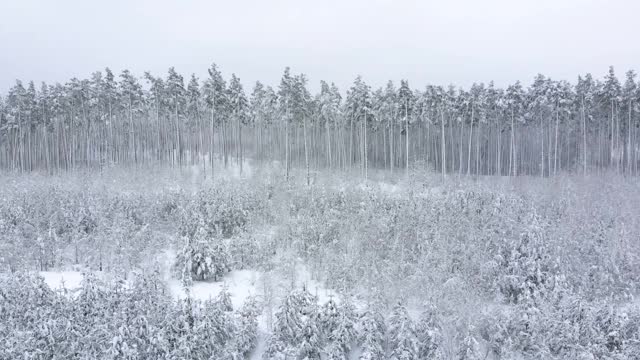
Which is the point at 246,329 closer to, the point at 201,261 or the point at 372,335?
the point at 372,335

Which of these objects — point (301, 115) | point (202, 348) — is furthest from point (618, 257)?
point (301, 115)

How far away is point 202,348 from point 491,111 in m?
49.6

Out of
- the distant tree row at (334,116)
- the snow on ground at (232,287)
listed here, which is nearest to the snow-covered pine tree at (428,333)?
the snow on ground at (232,287)

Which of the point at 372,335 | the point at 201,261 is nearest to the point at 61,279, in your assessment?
the point at 201,261

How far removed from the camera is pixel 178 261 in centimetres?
1986

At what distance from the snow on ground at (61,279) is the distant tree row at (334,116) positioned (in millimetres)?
27319

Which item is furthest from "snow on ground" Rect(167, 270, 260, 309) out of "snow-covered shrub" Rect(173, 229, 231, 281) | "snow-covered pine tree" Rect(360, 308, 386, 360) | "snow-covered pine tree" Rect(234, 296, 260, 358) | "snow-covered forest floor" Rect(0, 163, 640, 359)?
"snow-covered pine tree" Rect(360, 308, 386, 360)

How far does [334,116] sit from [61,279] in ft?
139

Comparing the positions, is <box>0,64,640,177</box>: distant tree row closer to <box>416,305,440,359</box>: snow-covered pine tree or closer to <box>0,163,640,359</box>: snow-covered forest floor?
<box>0,163,640,359</box>: snow-covered forest floor

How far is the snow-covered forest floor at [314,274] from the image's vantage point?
15.0 meters

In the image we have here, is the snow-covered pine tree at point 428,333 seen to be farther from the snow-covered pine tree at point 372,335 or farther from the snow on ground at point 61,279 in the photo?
the snow on ground at point 61,279

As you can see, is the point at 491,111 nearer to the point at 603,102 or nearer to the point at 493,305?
the point at 603,102

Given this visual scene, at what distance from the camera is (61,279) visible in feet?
57.3

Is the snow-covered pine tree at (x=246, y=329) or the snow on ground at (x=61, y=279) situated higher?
the snow on ground at (x=61, y=279)
